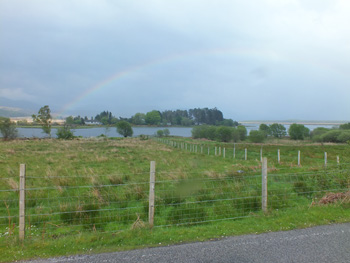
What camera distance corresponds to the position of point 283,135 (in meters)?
107

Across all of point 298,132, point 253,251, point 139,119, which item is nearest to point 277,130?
point 298,132

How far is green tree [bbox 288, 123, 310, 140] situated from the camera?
3900 inches

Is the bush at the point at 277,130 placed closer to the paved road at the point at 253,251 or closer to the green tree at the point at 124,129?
the green tree at the point at 124,129

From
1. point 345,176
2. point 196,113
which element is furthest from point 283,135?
point 345,176

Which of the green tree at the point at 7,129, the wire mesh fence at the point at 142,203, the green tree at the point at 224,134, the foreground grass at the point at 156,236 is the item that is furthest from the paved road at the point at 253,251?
the green tree at the point at 224,134

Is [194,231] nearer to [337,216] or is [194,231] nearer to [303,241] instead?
[303,241]

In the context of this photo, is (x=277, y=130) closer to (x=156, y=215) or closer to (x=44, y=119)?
(x=44, y=119)

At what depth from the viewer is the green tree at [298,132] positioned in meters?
99.1

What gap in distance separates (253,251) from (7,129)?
74981 millimetres

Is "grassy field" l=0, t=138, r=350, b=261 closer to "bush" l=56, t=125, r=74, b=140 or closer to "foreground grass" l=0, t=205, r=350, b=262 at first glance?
"foreground grass" l=0, t=205, r=350, b=262

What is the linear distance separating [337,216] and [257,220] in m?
1.92

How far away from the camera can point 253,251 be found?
4.35 metres

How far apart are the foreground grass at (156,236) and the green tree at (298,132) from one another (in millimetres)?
102142

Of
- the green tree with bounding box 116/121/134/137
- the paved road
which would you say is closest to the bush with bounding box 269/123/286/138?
the green tree with bounding box 116/121/134/137
